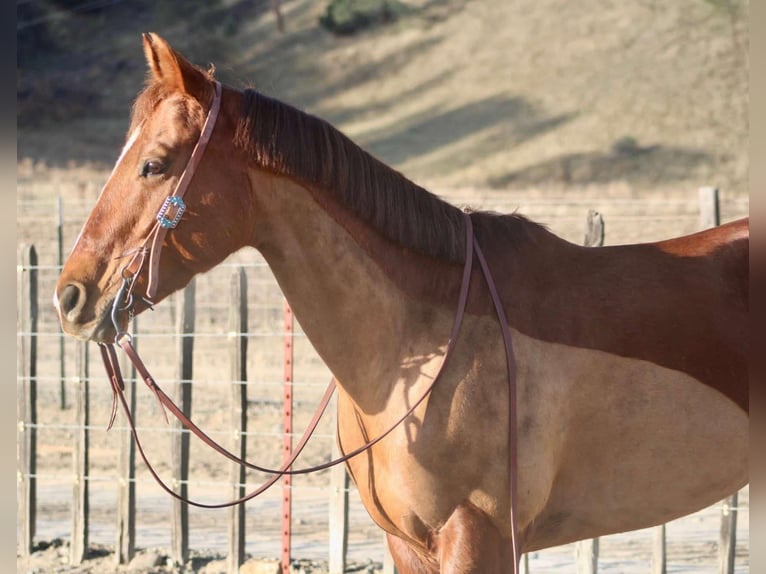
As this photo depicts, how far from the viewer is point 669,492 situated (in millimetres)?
3211

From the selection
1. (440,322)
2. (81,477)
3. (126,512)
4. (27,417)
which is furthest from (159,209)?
(27,417)

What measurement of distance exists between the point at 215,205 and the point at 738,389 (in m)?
1.78

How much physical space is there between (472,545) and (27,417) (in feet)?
17.1

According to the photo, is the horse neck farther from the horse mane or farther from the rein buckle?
the rein buckle

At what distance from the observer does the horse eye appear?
2.81 m

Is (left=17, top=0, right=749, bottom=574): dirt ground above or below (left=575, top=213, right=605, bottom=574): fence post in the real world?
above

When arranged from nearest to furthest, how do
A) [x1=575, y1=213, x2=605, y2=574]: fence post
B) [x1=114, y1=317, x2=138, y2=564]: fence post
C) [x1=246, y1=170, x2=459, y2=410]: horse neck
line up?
[x1=246, y1=170, x2=459, y2=410]: horse neck
[x1=575, y1=213, x2=605, y2=574]: fence post
[x1=114, y1=317, x2=138, y2=564]: fence post

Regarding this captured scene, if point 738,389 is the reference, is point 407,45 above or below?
above

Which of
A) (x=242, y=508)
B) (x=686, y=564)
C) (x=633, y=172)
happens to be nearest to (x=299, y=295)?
(x=242, y=508)

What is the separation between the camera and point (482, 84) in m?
27.9

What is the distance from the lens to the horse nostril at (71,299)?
108 inches

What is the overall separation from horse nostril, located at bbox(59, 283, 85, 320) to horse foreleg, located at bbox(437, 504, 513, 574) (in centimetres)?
125

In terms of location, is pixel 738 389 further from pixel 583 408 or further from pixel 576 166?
pixel 576 166

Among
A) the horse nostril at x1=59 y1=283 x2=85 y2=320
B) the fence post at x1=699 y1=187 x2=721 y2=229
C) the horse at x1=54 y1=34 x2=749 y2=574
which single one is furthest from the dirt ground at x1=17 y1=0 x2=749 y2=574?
the horse nostril at x1=59 y1=283 x2=85 y2=320
